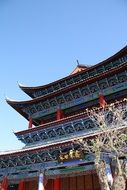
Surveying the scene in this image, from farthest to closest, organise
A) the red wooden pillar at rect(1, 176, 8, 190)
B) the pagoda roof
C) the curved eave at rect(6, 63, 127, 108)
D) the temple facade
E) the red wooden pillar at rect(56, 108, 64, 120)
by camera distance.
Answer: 1. the red wooden pillar at rect(56, 108, 64, 120)
2. the pagoda roof
3. the curved eave at rect(6, 63, 127, 108)
4. the red wooden pillar at rect(1, 176, 8, 190)
5. the temple facade

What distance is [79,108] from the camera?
15.8 metres

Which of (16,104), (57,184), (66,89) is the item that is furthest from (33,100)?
(57,184)

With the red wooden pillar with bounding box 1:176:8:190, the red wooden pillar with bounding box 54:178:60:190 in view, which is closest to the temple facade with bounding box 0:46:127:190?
the red wooden pillar with bounding box 54:178:60:190

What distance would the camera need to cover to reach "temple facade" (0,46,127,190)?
1109 centimetres

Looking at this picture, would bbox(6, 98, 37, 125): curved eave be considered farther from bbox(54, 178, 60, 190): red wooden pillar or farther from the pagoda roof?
bbox(54, 178, 60, 190): red wooden pillar

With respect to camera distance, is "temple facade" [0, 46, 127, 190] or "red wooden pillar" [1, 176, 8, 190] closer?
"temple facade" [0, 46, 127, 190]

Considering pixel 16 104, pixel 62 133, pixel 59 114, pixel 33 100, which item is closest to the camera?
pixel 62 133

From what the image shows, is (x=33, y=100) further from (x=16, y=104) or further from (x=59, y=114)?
(x=59, y=114)

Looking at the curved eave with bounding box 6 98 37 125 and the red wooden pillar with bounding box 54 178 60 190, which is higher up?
the curved eave with bounding box 6 98 37 125

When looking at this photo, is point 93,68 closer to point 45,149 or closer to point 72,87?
point 72,87

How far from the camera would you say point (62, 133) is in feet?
46.5

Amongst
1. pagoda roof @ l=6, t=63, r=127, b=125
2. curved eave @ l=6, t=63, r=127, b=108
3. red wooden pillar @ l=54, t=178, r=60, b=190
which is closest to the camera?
red wooden pillar @ l=54, t=178, r=60, b=190

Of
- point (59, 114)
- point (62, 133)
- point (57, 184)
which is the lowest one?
point (57, 184)

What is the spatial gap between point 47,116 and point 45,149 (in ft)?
20.7
